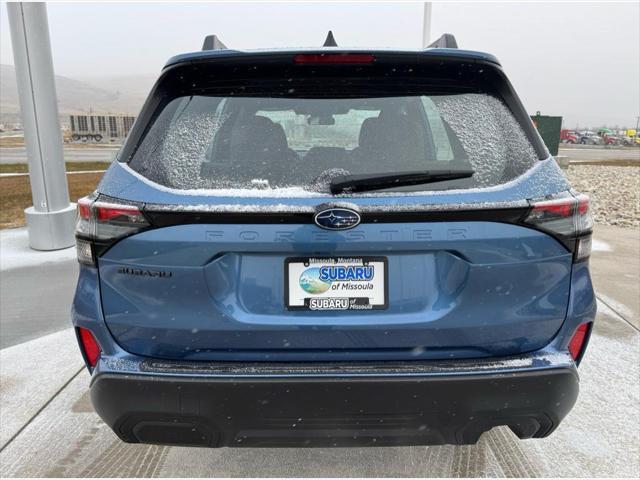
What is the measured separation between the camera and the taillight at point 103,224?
5.45ft

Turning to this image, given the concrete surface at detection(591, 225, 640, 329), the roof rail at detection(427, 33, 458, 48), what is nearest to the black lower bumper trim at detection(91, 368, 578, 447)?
the roof rail at detection(427, 33, 458, 48)

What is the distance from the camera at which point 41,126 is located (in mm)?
5949

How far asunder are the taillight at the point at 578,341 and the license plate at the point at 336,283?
75 centimetres

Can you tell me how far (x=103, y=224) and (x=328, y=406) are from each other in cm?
99

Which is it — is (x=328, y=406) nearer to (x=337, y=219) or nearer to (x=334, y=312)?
(x=334, y=312)

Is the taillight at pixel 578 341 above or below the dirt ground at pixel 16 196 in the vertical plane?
above

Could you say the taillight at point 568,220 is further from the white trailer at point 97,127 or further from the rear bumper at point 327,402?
the white trailer at point 97,127

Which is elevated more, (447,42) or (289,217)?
(447,42)

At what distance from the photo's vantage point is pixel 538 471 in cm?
229

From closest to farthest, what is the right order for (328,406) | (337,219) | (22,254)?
(337,219) < (328,406) < (22,254)

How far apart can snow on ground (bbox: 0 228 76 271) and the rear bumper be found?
15.3 ft

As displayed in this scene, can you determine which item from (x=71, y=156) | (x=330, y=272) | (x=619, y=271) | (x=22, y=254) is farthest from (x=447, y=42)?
(x=71, y=156)

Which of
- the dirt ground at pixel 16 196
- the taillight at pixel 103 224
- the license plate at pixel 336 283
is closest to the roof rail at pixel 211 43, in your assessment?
the taillight at pixel 103 224

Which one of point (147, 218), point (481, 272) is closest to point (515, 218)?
point (481, 272)
